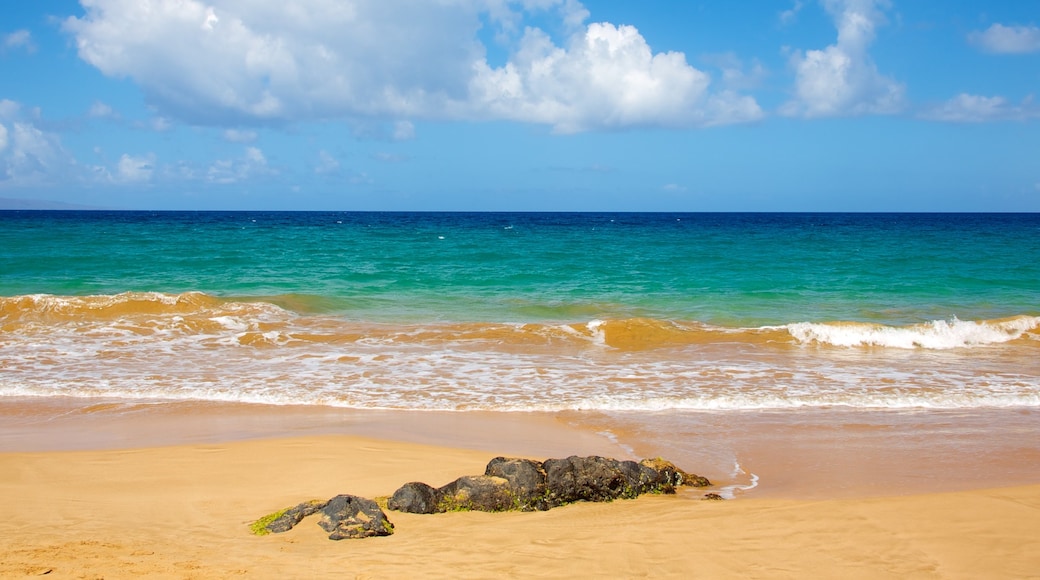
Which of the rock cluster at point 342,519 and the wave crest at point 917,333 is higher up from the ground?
the wave crest at point 917,333

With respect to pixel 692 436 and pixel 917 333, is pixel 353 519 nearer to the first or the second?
pixel 692 436

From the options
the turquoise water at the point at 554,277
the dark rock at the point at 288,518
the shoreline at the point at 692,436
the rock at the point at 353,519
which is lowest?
the shoreline at the point at 692,436

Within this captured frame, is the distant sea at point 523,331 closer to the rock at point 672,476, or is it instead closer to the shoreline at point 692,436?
the shoreline at point 692,436

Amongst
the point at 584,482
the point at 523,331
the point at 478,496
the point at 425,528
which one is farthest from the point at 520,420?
the point at 523,331

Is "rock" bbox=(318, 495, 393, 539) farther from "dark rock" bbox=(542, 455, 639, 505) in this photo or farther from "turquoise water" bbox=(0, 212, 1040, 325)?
"turquoise water" bbox=(0, 212, 1040, 325)

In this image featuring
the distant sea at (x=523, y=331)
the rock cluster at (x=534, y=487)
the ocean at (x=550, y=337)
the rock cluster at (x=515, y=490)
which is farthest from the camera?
the distant sea at (x=523, y=331)

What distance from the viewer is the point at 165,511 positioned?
5.75 metres

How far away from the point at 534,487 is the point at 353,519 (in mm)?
1489

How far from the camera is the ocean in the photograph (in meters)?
10.2

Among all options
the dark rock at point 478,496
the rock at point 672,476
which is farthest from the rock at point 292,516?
the rock at point 672,476

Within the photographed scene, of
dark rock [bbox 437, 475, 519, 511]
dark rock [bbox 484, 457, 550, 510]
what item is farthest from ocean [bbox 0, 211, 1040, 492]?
dark rock [bbox 437, 475, 519, 511]

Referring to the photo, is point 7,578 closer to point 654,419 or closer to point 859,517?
point 859,517

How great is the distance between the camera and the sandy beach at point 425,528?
4.59m

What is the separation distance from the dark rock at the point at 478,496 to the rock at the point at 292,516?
3.09ft
